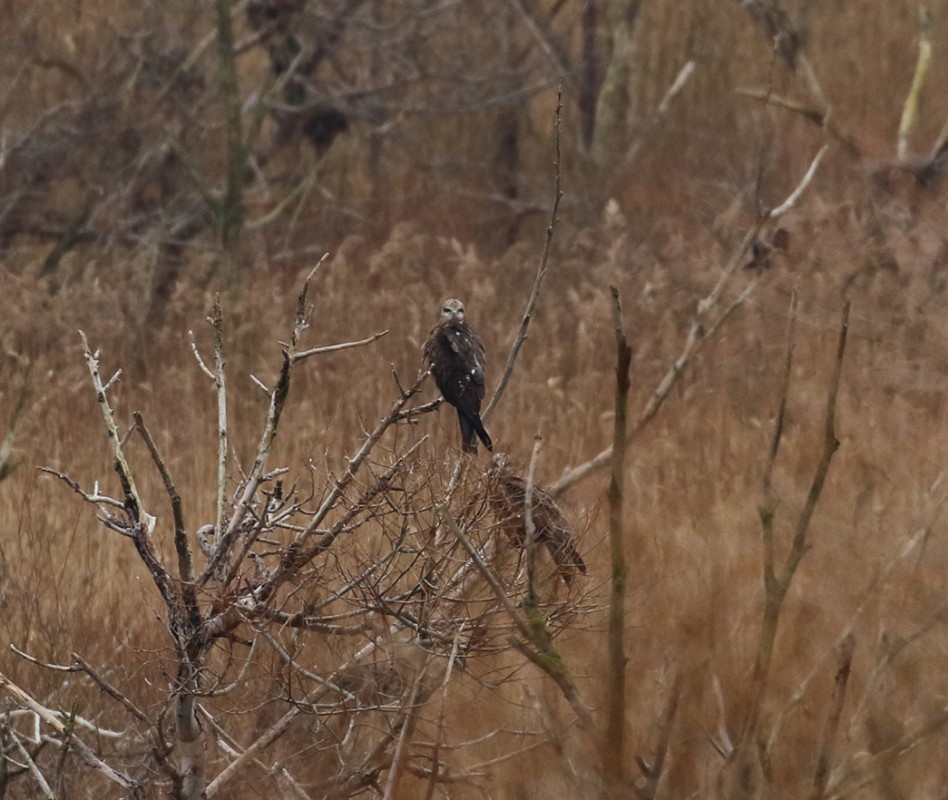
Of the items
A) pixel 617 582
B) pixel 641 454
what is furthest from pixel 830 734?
pixel 641 454

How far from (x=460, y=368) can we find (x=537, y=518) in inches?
101

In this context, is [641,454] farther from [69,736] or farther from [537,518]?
[69,736]

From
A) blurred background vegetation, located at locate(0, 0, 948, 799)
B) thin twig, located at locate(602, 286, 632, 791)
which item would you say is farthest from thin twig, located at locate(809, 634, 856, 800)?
thin twig, located at locate(602, 286, 632, 791)

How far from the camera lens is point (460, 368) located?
566cm

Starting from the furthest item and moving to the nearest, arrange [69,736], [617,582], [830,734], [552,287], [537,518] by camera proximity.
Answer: [552,287]
[537,518]
[69,736]
[830,734]
[617,582]

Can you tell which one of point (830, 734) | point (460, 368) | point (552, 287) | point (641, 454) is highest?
point (552, 287)

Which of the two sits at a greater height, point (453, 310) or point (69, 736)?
point (453, 310)

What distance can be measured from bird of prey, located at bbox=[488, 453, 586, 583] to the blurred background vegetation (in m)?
0.14

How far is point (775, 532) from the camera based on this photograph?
261 cm

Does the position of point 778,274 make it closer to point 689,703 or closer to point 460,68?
point 689,703

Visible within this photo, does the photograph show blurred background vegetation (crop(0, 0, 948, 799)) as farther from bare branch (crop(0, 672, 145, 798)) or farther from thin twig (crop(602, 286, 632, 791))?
bare branch (crop(0, 672, 145, 798))

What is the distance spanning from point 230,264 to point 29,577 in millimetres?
4139

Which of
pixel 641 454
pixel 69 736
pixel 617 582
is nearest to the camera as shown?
pixel 617 582

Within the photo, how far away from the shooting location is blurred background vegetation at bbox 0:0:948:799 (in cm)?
235
